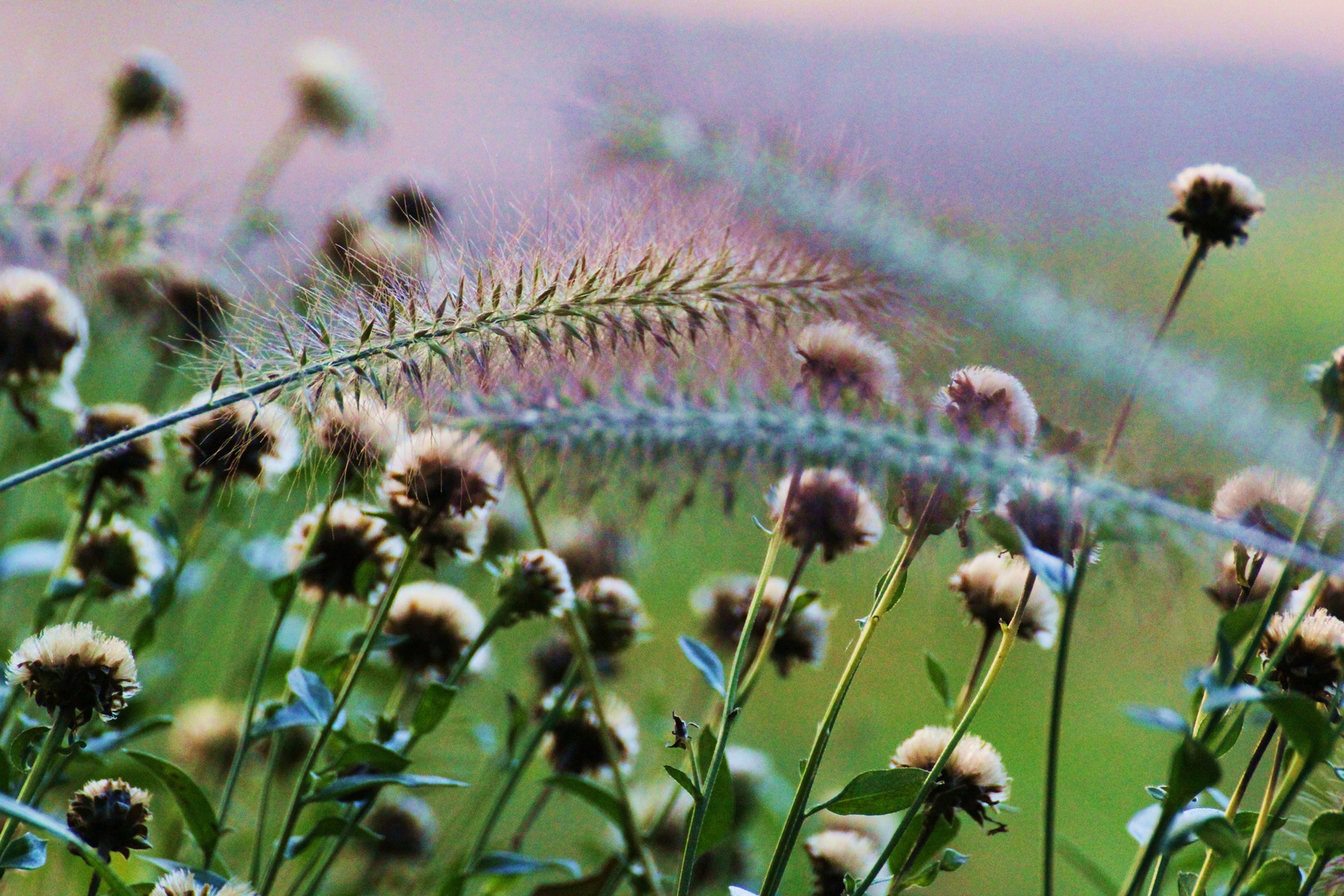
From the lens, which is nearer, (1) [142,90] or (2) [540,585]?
(2) [540,585]

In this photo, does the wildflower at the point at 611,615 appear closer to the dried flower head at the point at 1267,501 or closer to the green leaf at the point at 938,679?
the green leaf at the point at 938,679

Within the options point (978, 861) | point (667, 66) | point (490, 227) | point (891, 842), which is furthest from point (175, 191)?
point (978, 861)

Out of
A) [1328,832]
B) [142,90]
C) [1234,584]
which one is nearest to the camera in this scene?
[1328,832]

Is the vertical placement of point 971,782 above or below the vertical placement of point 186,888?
above

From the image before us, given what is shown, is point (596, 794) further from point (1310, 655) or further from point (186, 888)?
point (1310, 655)

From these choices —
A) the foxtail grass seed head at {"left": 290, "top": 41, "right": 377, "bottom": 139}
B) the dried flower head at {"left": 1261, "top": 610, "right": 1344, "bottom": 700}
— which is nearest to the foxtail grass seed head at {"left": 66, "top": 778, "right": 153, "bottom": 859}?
the dried flower head at {"left": 1261, "top": 610, "right": 1344, "bottom": 700}

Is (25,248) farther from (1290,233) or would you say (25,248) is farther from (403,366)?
(1290,233)

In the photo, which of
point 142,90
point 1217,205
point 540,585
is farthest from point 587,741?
point 142,90

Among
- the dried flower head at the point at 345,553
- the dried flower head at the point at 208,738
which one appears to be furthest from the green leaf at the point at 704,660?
the dried flower head at the point at 208,738

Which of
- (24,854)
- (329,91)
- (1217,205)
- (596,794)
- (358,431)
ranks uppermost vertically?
(329,91)
